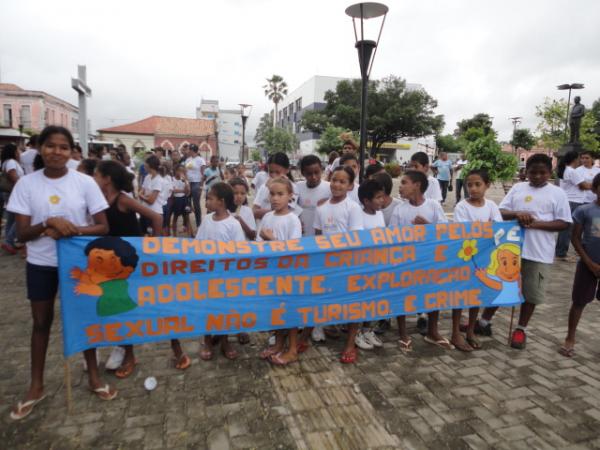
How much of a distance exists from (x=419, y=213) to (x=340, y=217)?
85cm

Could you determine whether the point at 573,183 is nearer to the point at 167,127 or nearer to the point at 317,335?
the point at 317,335

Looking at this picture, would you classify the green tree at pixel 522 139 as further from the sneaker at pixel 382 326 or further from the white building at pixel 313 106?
the sneaker at pixel 382 326

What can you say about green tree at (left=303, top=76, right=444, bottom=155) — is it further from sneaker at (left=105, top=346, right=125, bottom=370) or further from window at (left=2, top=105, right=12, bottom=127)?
sneaker at (left=105, top=346, right=125, bottom=370)

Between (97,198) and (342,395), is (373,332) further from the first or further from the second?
(97,198)

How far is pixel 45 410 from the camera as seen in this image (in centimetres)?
282

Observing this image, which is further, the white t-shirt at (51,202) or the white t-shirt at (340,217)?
the white t-shirt at (340,217)

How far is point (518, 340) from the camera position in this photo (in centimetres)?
401

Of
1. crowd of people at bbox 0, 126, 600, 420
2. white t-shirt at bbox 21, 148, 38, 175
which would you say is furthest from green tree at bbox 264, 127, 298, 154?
crowd of people at bbox 0, 126, 600, 420

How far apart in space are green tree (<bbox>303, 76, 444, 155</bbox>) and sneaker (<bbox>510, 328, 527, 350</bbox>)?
121 ft

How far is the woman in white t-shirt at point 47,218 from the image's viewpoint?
8.70 feet

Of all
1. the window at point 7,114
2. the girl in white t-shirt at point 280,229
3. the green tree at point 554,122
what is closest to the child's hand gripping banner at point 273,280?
the girl in white t-shirt at point 280,229

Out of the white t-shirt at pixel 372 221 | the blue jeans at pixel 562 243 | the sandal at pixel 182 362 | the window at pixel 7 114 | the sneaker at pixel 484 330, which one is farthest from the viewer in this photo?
the window at pixel 7 114

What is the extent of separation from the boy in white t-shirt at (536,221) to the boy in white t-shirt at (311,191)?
74.6 inches

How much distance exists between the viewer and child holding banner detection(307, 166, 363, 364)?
369 cm
